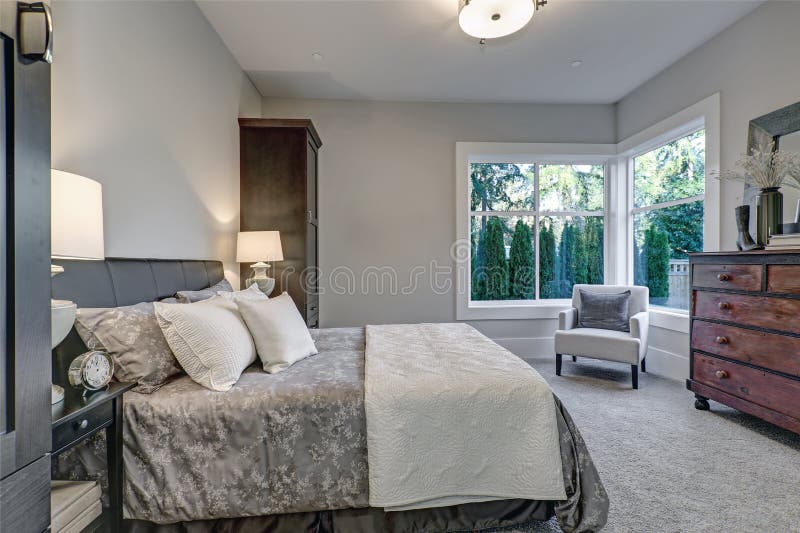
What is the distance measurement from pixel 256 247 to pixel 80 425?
6.17ft

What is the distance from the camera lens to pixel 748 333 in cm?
223

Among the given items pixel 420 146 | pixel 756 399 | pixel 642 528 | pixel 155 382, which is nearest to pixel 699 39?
pixel 420 146

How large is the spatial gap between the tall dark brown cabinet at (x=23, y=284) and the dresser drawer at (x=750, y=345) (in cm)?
316

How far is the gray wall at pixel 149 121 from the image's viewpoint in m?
1.50

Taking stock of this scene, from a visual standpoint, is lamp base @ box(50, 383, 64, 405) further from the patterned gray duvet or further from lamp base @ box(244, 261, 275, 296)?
lamp base @ box(244, 261, 275, 296)

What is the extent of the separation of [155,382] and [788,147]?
3.91 m

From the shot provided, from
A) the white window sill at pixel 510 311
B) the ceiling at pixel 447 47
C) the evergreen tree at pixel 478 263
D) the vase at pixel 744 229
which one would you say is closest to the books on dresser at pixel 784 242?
the vase at pixel 744 229

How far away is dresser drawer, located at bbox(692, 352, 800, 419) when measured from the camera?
200 centimetres

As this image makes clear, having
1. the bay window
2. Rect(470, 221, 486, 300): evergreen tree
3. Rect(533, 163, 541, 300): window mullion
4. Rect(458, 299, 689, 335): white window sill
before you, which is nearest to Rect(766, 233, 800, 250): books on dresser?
the bay window

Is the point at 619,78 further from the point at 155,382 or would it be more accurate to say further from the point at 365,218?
the point at 155,382

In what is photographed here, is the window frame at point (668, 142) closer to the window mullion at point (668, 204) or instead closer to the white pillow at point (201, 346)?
the window mullion at point (668, 204)

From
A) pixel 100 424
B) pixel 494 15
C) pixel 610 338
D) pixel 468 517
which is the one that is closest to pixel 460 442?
pixel 468 517

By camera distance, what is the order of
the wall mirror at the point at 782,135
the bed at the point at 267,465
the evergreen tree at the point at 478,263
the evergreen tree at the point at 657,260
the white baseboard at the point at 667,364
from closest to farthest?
the bed at the point at 267,465 → the wall mirror at the point at 782,135 → the white baseboard at the point at 667,364 → the evergreen tree at the point at 657,260 → the evergreen tree at the point at 478,263

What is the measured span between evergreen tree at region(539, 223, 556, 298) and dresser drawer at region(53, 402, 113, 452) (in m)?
4.09
